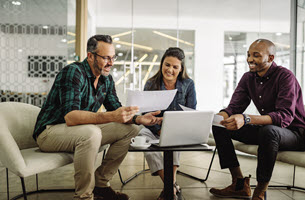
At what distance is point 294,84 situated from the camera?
208cm

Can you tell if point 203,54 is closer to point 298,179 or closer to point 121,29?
point 121,29

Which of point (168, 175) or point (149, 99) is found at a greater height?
point (149, 99)

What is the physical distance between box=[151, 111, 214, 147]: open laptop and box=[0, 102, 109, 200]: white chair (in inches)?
26.1

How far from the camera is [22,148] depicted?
195 centimetres

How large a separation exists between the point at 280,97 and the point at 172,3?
11.1 ft

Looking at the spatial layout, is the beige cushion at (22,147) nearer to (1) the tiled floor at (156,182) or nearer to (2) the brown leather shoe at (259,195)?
(1) the tiled floor at (156,182)

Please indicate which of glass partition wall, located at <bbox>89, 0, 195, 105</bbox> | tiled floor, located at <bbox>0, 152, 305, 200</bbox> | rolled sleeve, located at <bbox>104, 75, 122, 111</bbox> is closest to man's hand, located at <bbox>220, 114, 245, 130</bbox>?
tiled floor, located at <bbox>0, 152, 305, 200</bbox>

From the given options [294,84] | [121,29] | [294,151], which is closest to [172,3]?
[121,29]

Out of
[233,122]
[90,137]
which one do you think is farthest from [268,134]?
[90,137]

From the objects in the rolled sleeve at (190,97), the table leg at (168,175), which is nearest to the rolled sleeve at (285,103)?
the rolled sleeve at (190,97)

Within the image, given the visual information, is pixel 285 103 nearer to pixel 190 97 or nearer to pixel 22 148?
pixel 190 97

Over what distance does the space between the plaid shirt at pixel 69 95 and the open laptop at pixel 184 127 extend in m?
0.60

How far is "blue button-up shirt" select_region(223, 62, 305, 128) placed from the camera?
199 centimetres

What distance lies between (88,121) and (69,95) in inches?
8.0
